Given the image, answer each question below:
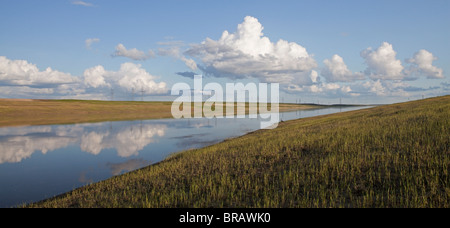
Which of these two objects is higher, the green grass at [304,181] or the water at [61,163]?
the green grass at [304,181]

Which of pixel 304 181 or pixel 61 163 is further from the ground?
pixel 304 181

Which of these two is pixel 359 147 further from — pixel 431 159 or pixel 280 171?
pixel 280 171

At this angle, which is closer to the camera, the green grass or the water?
the green grass

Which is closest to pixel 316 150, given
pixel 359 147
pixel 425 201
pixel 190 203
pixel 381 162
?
pixel 359 147

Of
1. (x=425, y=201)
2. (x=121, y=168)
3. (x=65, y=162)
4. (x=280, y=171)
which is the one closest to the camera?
(x=425, y=201)

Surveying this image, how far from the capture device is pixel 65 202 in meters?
11.9

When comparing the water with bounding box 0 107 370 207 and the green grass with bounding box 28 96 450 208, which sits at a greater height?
the green grass with bounding box 28 96 450 208

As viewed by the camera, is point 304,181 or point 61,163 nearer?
point 304,181

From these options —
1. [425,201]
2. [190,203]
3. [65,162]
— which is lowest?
[65,162]

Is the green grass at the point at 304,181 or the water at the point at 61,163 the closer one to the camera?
the green grass at the point at 304,181
